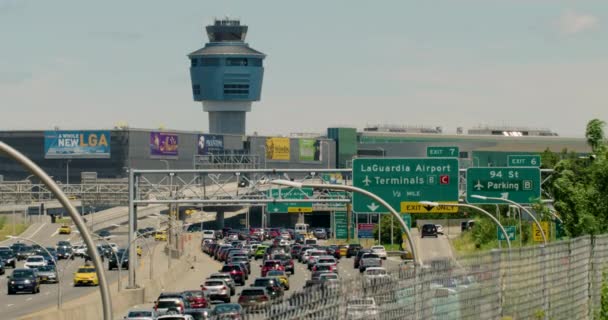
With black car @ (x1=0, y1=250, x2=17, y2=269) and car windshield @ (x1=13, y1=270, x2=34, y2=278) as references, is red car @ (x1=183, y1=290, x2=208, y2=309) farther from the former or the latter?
black car @ (x1=0, y1=250, x2=17, y2=269)

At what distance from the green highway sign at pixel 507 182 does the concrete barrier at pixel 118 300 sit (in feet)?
54.3

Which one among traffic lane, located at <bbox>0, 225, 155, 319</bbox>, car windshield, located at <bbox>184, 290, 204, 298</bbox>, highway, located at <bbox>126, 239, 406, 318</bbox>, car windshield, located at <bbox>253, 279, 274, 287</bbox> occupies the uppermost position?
car windshield, located at <bbox>253, 279, 274, 287</bbox>

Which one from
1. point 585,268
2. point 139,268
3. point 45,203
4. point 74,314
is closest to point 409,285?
point 585,268

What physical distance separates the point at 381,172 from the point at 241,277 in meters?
33.9

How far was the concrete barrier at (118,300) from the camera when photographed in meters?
54.6

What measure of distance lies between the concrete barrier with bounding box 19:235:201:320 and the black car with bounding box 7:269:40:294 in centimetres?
445

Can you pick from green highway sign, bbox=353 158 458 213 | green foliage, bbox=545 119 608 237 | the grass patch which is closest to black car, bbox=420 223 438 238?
the grass patch

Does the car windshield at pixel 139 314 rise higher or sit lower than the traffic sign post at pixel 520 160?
lower

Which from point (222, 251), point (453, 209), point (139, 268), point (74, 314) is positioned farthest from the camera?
point (222, 251)

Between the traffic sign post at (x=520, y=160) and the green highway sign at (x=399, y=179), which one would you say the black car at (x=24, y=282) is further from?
the green highway sign at (x=399, y=179)

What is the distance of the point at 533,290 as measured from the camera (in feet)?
68.6

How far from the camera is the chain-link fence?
14.0 m

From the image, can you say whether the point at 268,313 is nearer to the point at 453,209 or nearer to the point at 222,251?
the point at 453,209

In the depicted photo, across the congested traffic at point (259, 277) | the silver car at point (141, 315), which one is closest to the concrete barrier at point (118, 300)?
the silver car at point (141, 315)
